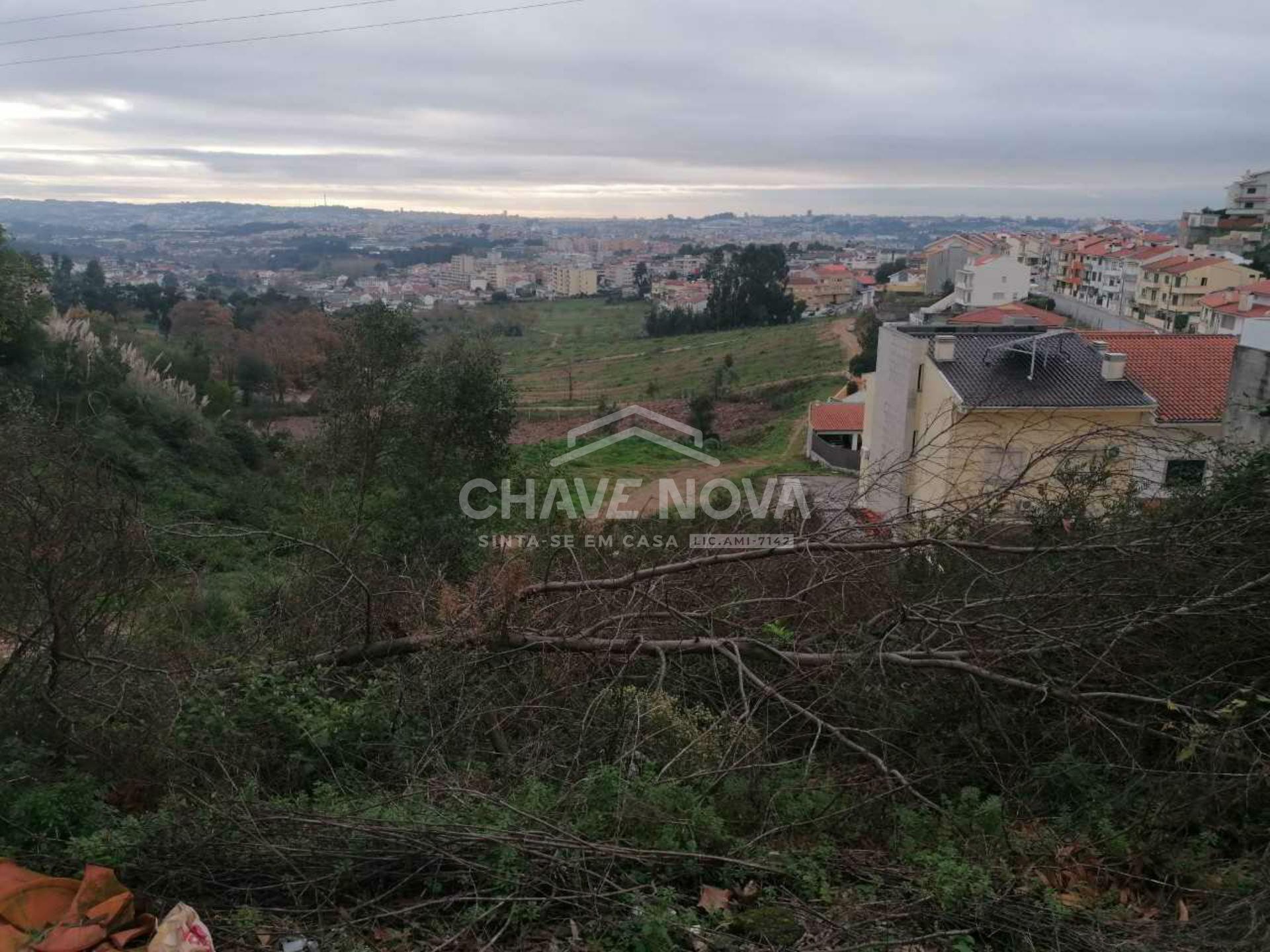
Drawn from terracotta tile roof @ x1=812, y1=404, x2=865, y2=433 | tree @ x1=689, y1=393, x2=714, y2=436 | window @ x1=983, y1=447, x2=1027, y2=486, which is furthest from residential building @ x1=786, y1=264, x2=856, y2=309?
window @ x1=983, y1=447, x2=1027, y2=486

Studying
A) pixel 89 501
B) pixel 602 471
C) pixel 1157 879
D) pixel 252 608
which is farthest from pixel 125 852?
pixel 602 471

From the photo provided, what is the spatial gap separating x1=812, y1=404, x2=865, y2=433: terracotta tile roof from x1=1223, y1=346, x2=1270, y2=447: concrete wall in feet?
38.7

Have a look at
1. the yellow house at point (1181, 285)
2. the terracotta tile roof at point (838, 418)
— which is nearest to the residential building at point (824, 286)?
the yellow house at point (1181, 285)

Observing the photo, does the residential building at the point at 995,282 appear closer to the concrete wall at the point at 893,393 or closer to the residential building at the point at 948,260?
the residential building at the point at 948,260

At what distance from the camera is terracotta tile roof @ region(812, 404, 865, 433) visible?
800 inches

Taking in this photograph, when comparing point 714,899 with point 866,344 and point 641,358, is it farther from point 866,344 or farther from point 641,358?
point 641,358

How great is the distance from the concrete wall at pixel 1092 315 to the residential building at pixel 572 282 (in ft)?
119

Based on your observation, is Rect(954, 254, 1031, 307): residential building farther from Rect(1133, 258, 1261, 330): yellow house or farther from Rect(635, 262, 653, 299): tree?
Rect(635, 262, 653, 299): tree

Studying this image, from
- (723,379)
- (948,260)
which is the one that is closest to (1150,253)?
(948,260)

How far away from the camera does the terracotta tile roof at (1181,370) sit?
36.2 ft

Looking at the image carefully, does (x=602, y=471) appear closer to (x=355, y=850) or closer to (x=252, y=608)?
(x=252, y=608)

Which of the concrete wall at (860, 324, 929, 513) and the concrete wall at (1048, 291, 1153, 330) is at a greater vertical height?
the concrete wall at (1048, 291, 1153, 330)

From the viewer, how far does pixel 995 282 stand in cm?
4284

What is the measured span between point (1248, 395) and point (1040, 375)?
398 cm
